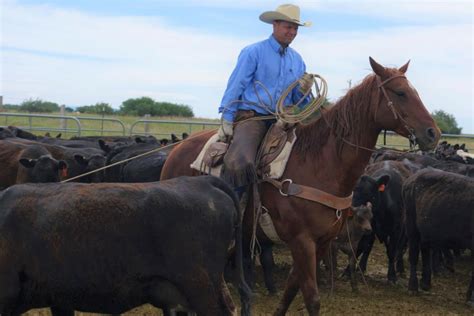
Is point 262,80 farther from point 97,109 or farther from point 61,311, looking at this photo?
point 97,109

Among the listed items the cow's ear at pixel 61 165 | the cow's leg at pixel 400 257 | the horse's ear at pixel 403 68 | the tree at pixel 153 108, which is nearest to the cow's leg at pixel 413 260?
the cow's leg at pixel 400 257

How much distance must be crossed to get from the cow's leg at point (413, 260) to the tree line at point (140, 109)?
90.9ft

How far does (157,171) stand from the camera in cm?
980

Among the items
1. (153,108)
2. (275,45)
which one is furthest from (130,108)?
(275,45)

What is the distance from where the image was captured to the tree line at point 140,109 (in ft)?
127

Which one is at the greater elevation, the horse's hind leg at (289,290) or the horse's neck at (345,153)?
the horse's neck at (345,153)

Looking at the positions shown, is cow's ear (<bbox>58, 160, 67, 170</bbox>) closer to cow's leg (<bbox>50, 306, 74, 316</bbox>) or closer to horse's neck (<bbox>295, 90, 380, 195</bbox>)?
horse's neck (<bbox>295, 90, 380, 195</bbox>)

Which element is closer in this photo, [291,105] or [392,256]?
[291,105]

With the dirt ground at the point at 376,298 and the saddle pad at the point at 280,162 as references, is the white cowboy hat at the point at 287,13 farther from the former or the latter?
the dirt ground at the point at 376,298

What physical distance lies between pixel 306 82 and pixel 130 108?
40.1 meters

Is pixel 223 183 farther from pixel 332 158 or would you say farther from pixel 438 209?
pixel 438 209

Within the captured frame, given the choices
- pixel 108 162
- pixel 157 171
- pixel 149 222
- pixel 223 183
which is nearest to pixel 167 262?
pixel 149 222

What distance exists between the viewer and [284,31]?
6.81m

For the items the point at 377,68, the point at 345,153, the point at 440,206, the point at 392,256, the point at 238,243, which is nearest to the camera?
the point at 238,243
